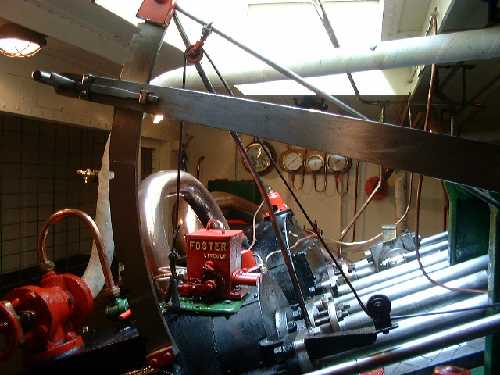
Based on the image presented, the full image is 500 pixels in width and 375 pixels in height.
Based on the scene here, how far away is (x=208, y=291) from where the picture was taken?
1.34 metres

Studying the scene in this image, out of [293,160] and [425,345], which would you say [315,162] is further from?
[425,345]

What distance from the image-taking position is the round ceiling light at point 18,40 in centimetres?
209

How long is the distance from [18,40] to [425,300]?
231 centimetres

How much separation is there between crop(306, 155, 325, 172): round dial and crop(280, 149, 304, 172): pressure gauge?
0.10 metres

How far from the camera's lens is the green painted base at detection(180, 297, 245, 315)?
124 centimetres

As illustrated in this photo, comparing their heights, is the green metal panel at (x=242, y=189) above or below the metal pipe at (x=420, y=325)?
above

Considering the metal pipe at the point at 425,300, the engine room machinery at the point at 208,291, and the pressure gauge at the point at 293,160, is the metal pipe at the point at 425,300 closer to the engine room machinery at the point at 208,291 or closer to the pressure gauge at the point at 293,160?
the engine room machinery at the point at 208,291

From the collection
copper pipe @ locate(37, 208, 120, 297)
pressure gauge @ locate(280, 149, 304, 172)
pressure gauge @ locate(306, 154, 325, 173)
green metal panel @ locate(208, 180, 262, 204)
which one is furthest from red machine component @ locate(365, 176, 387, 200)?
copper pipe @ locate(37, 208, 120, 297)

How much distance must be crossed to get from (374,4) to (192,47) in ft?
7.71

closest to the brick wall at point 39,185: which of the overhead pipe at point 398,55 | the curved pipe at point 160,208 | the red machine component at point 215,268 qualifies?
the curved pipe at point 160,208

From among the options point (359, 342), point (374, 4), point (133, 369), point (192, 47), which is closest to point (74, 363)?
point (133, 369)

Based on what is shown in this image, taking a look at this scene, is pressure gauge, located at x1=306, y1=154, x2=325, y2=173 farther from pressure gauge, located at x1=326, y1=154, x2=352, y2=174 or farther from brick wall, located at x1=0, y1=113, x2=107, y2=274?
brick wall, located at x1=0, y1=113, x2=107, y2=274

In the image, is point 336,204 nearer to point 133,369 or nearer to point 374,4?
point 374,4

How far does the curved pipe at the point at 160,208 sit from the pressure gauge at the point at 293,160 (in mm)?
2839
